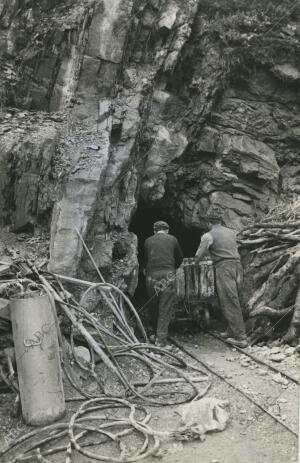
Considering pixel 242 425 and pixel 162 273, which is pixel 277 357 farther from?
pixel 162 273

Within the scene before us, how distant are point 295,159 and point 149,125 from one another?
3.62 meters

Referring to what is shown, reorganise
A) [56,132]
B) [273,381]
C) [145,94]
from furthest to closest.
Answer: [145,94], [56,132], [273,381]

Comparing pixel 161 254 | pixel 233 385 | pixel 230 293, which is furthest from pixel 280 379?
pixel 161 254

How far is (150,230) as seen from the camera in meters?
13.3

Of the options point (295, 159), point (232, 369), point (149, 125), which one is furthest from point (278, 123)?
point (232, 369)

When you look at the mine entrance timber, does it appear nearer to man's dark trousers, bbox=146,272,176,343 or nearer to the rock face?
the rock face

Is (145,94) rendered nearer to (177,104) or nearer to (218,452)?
(177,104)

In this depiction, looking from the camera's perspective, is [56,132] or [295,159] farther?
[295,159]

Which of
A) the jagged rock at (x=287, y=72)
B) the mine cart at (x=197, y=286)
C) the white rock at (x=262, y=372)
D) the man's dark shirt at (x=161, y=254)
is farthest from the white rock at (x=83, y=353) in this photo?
the jagged rock at (x=287, y=72)

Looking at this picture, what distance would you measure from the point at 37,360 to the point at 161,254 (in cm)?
369

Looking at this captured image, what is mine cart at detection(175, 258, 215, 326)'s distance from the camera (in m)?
8.01

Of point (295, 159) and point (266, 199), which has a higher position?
point (295, 159)

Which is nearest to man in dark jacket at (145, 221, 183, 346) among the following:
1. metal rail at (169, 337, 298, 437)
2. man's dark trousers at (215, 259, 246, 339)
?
metal rail at (169, 337, 298, 437)

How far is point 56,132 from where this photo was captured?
8.17 m
